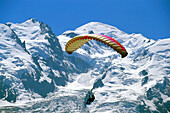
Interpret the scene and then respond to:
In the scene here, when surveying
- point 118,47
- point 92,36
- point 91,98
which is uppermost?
point 92,36

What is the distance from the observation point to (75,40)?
55.1m

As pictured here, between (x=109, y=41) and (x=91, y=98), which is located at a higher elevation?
(x=109, y=41)

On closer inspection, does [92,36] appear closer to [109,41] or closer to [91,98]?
[109,41]

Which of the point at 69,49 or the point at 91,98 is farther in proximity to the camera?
the point at 69,49

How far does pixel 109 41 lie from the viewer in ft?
159

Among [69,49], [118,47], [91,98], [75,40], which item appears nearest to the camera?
[118,47]

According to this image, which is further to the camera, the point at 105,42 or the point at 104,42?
the point at 104,42

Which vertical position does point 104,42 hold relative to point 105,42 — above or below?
above

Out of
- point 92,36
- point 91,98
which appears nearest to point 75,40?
point 92,36

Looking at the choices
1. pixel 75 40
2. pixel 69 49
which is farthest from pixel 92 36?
pixel 69 49

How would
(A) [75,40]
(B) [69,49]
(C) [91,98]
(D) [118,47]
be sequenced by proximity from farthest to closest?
(B) [69,49] < (A) [75,40] < (C) [91,98] < (D) [118,47]

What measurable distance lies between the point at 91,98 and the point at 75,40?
14302 millimetres

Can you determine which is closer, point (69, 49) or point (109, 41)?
point (109, 41)

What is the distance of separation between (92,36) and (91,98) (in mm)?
13808
